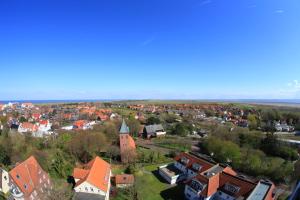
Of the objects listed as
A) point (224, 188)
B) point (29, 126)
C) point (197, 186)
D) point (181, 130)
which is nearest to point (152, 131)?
point (181, 130)

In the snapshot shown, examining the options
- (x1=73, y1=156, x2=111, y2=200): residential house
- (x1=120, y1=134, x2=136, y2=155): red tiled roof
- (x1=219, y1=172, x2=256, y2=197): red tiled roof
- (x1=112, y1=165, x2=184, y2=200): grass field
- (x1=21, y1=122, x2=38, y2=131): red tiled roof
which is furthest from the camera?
(x1=21, y1=122, x2=38, y2=131): red tiled roof

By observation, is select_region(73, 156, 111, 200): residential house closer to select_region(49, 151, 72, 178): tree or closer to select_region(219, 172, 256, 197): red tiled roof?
select_region(49, 151, 72, 178): tree

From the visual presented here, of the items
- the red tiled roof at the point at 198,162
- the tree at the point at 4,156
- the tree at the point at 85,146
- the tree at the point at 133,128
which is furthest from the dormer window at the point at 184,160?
the tree at the point at 133,128

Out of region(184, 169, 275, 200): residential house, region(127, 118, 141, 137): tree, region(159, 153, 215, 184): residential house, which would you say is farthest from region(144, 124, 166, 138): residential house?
region(184, 169, 275, 200): residential house

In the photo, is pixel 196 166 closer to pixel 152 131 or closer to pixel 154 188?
pixel 154 188

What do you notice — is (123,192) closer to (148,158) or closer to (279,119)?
(148,158)

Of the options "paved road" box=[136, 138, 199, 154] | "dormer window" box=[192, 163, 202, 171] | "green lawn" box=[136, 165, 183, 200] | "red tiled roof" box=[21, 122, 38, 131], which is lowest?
"green lawn" box=[136, 165, 183, 200]

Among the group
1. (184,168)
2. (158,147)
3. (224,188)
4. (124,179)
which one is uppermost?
(224,188)
